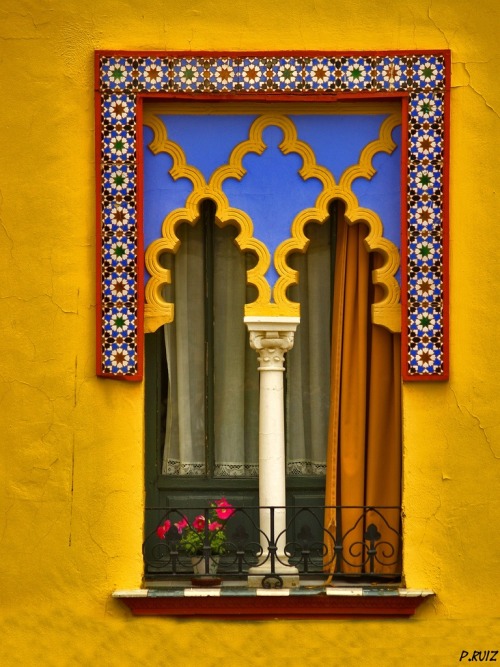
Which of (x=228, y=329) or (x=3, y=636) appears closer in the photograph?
(x=3, y=636)

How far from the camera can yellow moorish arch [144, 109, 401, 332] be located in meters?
9.23

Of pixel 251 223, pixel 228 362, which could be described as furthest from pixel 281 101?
pixel 228 362

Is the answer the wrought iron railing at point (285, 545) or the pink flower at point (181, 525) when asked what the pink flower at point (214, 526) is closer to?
the wrought iron railing at point (285, 545)

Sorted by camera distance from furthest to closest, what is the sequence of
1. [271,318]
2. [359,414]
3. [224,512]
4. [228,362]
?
1. [228,362]
2. [359,414]
3. [224,512]
4. [271,318]

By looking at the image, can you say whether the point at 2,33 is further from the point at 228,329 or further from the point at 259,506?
the point at 259,506

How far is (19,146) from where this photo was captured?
9109 mm

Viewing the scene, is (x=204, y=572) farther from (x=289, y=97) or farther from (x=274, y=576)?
(x=289, y=97)

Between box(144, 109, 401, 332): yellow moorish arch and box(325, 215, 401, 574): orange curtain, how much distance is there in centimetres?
22

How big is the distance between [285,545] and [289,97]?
250cm

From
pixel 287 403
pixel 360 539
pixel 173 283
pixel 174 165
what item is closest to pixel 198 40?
pixel 174 165

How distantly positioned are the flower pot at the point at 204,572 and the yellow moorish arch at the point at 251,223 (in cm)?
133

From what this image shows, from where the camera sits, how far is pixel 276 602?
29.8 ft

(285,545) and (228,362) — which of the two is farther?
(228,362)

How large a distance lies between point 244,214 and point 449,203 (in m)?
1.14
